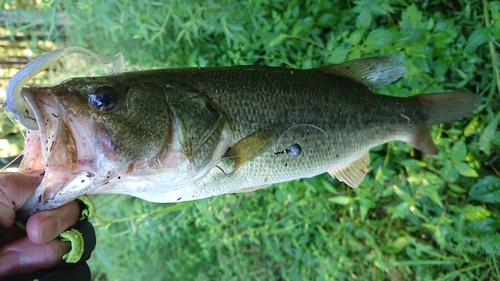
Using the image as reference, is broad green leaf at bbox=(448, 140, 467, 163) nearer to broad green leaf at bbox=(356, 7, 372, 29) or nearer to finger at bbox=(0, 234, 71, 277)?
broad green leaf at bbox=(356, 7, 372, 29)

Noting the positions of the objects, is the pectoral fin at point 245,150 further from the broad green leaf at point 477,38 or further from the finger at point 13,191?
the broad green leaf at point 477,38

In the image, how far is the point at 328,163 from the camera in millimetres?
1511

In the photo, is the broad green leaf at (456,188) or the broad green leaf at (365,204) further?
the broad green leaf at (365,204)

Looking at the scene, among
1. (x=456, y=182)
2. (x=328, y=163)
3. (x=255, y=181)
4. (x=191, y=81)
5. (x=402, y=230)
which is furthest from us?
(x=402, y=230)

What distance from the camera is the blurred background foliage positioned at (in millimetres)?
2021

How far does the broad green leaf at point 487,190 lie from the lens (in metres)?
1.95

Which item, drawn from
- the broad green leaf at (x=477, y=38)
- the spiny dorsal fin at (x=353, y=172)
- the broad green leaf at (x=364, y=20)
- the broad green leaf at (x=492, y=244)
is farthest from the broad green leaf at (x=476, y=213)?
the broad green leaf at (x=364, y=20)

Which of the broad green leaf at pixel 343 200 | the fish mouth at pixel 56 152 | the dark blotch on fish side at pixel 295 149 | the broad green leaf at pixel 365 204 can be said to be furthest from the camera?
the broad green leaf at pixel 343 200

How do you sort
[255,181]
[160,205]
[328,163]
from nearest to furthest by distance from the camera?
[255,181]
[328,163]
[160,205]

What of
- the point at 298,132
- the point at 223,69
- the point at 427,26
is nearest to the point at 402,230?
the point at 427,26

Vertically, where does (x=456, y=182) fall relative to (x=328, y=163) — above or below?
below

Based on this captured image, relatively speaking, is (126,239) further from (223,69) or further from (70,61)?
(223,69)

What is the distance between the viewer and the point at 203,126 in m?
1.20

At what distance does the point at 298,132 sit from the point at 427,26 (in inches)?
44.3
